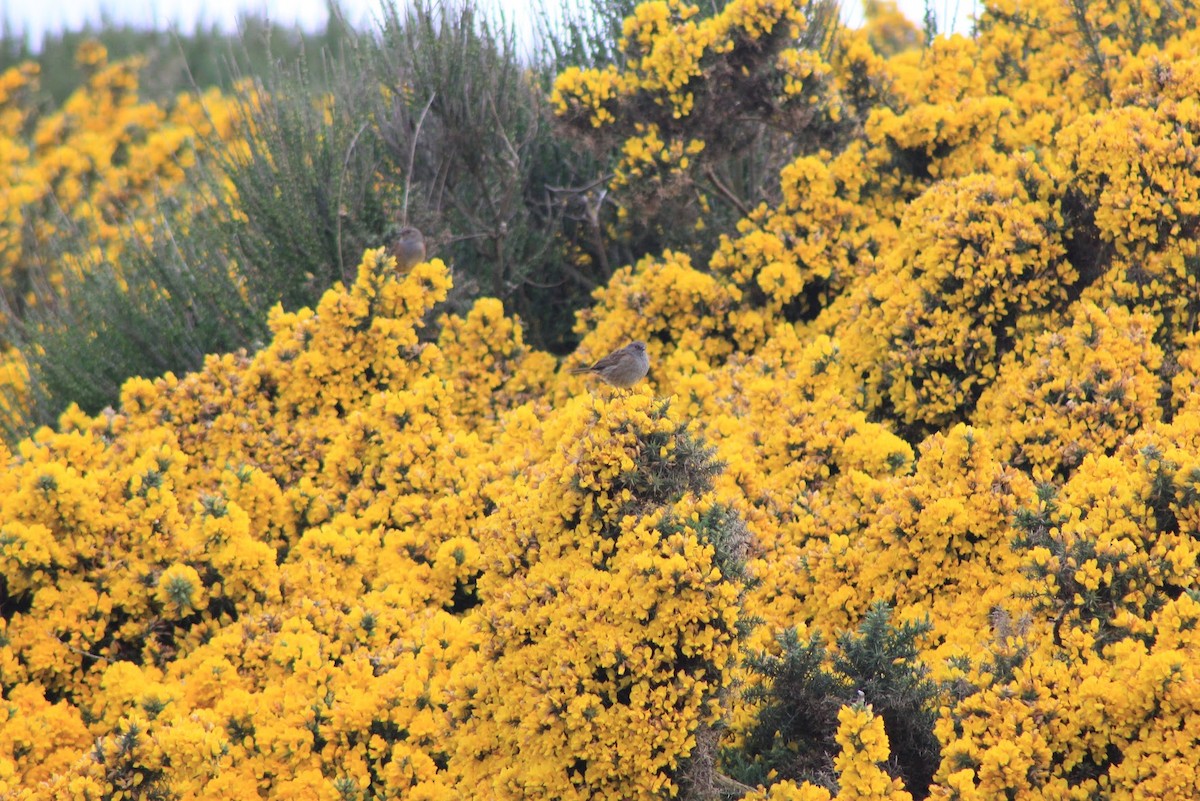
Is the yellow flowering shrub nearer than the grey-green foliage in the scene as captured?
Yes

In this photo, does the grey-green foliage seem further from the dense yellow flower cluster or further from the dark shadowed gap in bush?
the dark shadowed gap in bush

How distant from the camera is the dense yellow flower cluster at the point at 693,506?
4234 mm

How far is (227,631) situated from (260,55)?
55.6 ft

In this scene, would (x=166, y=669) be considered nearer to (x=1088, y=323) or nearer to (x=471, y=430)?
(x=471, y=430)

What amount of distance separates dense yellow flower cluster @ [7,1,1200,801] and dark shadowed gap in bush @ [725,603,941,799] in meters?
0.06

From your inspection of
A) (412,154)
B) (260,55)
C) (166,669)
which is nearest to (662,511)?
(166,669)

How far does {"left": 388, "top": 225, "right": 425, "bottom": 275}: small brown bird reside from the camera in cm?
745

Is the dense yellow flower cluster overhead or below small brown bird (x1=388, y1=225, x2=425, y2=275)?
below

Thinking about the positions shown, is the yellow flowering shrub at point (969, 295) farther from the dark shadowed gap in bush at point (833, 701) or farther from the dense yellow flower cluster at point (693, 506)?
the dark shadowed gap in bush at point (833, 701)

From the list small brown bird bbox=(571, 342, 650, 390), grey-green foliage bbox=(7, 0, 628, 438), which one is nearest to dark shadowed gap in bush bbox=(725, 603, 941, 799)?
small brown bird bbox=(571, 342, 650, 390)

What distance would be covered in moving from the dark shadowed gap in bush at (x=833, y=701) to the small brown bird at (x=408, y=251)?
11.9 ft

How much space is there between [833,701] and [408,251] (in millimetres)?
3940

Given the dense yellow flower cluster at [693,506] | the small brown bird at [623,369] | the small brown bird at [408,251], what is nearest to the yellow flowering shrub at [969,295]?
the dense yellow flower cluster at [693,506]

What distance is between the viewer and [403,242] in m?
7.44
